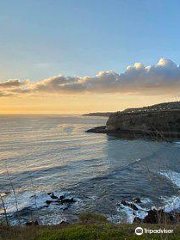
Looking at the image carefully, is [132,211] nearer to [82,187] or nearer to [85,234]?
[82,187]

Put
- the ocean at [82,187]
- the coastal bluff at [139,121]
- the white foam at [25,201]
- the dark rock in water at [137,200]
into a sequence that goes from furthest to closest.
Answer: the coastal bluff at [139,121]
the dark rock in water at [137,200]
the white foam at [25,201]
the ocean at [82,187]

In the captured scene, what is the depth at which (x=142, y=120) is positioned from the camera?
84188 millimetres

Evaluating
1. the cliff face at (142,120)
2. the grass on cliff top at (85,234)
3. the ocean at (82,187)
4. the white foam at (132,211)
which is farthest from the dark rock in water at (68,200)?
the cliff face at (142,120)

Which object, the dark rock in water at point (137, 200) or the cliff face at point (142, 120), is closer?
the dark rock in water at point (137, 200)

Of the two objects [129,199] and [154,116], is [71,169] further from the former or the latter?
[154,116]

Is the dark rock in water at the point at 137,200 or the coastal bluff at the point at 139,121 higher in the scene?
the coastal bluff at the point at 139,121

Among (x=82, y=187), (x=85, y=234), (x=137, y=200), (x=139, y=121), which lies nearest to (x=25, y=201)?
(x=82, y=187)

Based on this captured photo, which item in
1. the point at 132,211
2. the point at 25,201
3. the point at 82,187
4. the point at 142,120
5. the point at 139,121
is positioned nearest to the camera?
the point at 132,211

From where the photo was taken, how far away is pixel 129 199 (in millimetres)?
19922

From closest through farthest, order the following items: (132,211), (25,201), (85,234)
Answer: (85,234), (132,211), (25,201)

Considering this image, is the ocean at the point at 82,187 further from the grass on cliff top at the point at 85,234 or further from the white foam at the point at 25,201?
the grass on cliff top at the point at 85,234

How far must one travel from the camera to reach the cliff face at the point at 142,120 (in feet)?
260

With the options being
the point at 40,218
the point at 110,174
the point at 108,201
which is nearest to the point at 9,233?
the point at 40,218

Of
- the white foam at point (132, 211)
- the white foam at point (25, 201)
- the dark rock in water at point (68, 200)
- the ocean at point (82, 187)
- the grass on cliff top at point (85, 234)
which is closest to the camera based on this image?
the grass on cliff top at point (85, 234)
